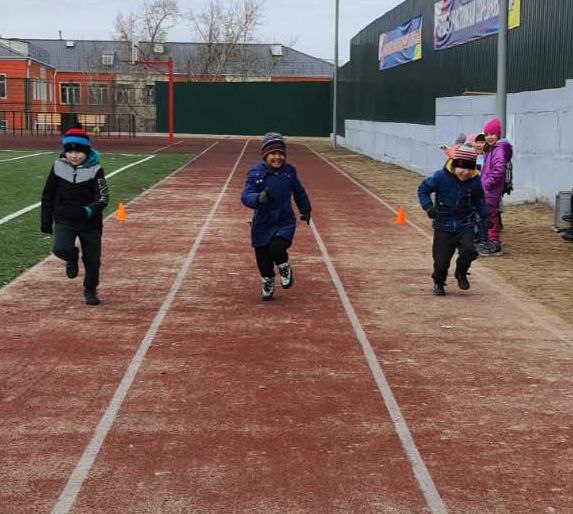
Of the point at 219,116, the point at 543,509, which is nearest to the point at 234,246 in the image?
the point at 543,509

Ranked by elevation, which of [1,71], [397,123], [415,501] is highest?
[1,71]

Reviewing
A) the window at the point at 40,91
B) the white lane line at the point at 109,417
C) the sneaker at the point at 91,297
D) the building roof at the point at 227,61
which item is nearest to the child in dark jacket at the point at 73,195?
the sneaker at the point at 91,297

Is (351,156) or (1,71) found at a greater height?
(1,71)

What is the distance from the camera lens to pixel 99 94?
80.4 meters

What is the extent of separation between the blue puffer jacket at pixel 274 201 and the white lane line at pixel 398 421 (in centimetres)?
102

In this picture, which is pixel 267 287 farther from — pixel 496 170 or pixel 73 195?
pixel 496 170

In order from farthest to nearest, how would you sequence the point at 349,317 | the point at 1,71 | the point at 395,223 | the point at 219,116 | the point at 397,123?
the point at 1,71, the point at 219,116, the point at 397,123, the point at 395,223, the point at 349,317

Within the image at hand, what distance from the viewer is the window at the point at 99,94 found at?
261ft

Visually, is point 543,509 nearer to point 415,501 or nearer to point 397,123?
point 415,501

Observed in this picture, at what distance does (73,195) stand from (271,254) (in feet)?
6.87

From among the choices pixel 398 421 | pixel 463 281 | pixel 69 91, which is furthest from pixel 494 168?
pixel 69 91

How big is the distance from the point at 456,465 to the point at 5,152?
3463cm

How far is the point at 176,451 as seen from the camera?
17.2 ft

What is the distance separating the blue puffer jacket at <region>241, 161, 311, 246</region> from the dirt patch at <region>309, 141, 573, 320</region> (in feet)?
9.30
